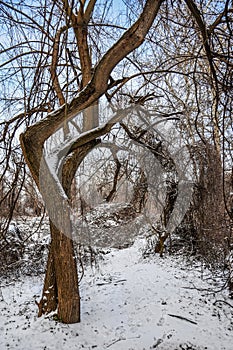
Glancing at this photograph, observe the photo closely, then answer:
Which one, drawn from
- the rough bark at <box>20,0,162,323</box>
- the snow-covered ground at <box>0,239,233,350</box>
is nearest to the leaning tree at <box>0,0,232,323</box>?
the rough bark at <box>20,0,162,323</box>

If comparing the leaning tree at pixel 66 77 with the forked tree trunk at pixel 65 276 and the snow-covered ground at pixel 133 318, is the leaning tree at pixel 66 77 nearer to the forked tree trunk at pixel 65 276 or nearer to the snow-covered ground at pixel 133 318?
the forked tree trunk at pixel 65 276

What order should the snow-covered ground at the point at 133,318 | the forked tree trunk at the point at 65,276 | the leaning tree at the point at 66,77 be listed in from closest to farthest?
the leaning tree at the point at 66,77
the snow-covered ground at the point at 133,318
the forked tree trunk at the point at 65,276

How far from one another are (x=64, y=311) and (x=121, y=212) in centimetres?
496

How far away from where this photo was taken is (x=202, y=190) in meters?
6.04

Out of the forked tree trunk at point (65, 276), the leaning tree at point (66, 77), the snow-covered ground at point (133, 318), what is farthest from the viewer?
the forked tree trunk at point (65, 276)

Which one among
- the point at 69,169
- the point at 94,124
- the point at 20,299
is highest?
the point at 94,124

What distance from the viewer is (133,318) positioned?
11.6ft

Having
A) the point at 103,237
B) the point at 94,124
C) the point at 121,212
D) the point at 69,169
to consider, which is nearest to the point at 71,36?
the point at 94,124

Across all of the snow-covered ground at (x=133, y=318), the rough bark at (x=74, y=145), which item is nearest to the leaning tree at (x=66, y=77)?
the rough bark at (x=74, y=145)

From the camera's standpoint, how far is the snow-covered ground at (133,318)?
3012 millimetres

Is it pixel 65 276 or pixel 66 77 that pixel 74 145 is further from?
pixel 65 276

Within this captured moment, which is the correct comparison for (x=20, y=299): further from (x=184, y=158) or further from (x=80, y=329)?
(x=184, y=158)

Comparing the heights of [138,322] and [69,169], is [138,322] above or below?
below

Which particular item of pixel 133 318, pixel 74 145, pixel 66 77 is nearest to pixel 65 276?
pixel 133 318
